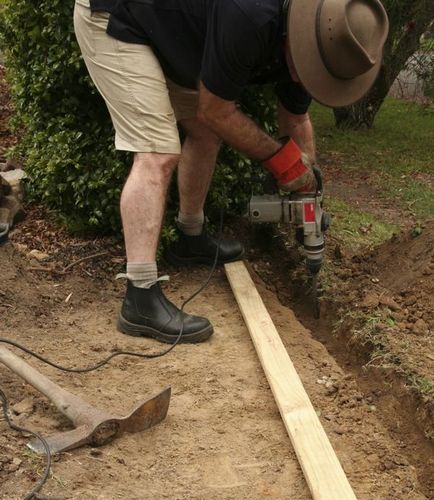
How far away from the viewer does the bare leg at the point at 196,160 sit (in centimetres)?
441

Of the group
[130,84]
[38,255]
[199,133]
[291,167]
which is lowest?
[38,255]

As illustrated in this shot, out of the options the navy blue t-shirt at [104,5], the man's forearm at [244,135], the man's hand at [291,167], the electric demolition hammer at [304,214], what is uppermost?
the navy blue t-shirt at [104,5]

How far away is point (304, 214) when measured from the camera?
13.5 feet

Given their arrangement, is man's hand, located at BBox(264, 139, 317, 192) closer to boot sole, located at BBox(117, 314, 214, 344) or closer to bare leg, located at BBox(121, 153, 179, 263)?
bare leg, located at BBox(121, 153, 179, 263)

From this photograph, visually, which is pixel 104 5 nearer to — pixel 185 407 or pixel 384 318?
pixel 185 407

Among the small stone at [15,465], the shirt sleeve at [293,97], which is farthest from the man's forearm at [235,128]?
the small stone at [15,465]

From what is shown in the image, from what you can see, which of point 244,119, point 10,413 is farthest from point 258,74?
point 10,413

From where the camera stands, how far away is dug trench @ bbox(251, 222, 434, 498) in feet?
11.0

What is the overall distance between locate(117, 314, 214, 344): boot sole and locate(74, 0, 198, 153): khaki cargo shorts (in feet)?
2.99

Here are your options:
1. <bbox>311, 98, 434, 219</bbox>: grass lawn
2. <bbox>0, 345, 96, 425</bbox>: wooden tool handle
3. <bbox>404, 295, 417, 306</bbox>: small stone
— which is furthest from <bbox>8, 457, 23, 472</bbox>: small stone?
<bbox>311, 98, 434, 219</bbox>: grass lawn

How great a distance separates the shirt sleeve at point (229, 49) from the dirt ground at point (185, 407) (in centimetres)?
135

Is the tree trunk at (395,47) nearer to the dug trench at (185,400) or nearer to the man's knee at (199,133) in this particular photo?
the man's knee at (199,133)

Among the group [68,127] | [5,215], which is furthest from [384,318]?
[5,215]

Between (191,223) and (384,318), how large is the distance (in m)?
1.35
